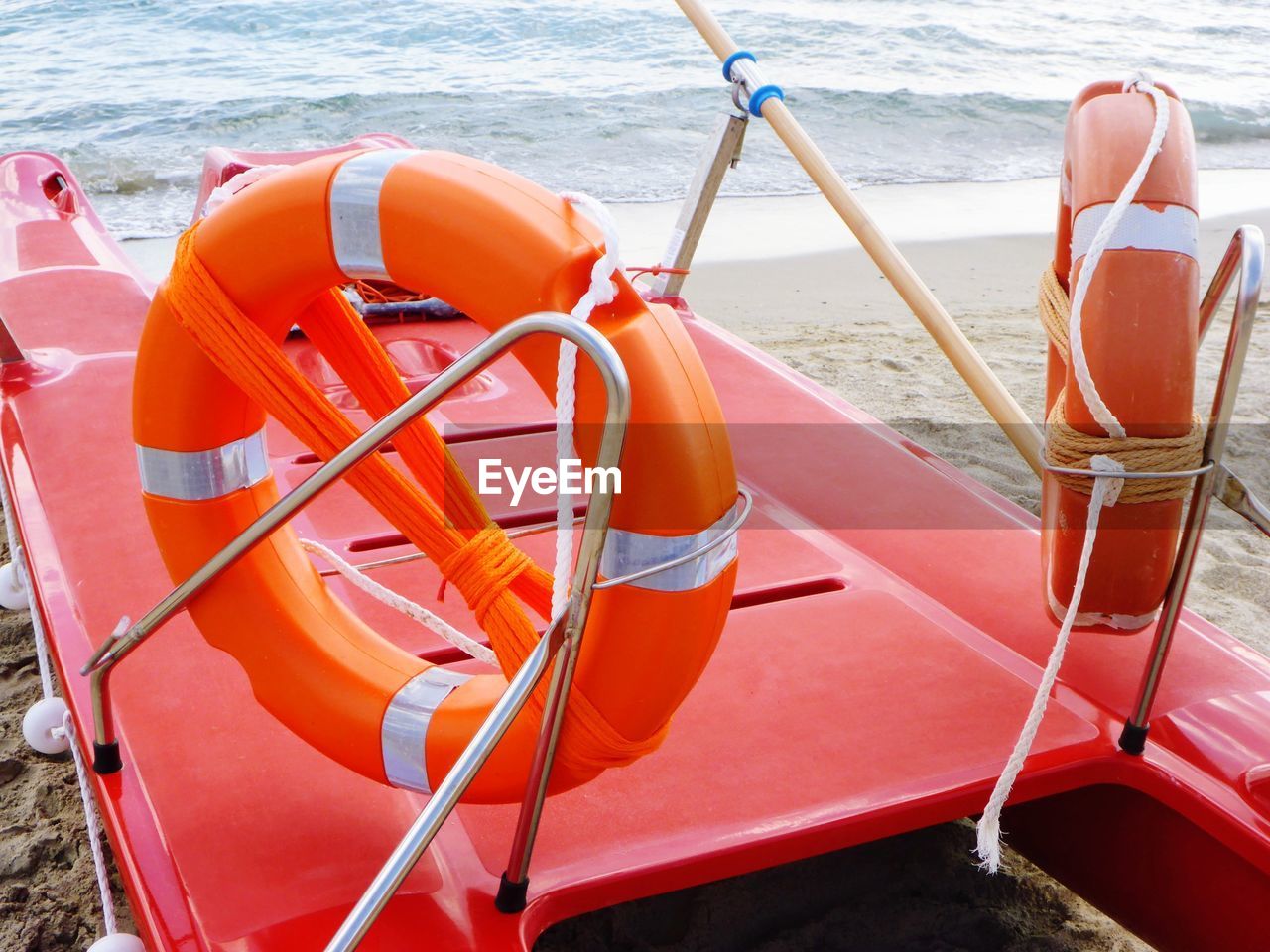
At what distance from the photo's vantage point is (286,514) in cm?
114

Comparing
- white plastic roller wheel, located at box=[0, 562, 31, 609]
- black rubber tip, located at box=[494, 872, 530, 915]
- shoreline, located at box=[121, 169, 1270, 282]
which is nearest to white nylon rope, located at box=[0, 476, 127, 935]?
white plastic roller wheel, located at box=[0, 562, 31, 609]

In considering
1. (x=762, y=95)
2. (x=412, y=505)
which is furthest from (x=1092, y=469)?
(x=762, y=95)

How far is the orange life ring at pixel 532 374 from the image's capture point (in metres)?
1.08

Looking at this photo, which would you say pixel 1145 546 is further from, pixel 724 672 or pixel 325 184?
pixel 325 184

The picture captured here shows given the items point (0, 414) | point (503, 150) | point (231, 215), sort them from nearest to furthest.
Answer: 1. point (231, 215)
2. point (0, 414)
3. point (503, 150)

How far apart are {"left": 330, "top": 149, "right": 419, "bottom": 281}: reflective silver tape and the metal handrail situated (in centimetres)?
84

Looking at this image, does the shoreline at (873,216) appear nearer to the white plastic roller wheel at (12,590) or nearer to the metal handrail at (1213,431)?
the white plastic roller wheel at (12,590)

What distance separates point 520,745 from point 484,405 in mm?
1411

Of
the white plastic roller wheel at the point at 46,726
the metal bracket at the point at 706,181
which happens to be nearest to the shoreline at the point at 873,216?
the metal bracket at the point at 706,181

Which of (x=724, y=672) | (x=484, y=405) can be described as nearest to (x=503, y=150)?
(x=484, y=405)

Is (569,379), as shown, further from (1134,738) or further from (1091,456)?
(1134,738)

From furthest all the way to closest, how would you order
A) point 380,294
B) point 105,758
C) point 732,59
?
point 380,294, point 732,59, point 105,758

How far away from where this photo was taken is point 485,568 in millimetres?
1171

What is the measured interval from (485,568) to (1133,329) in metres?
0.77
